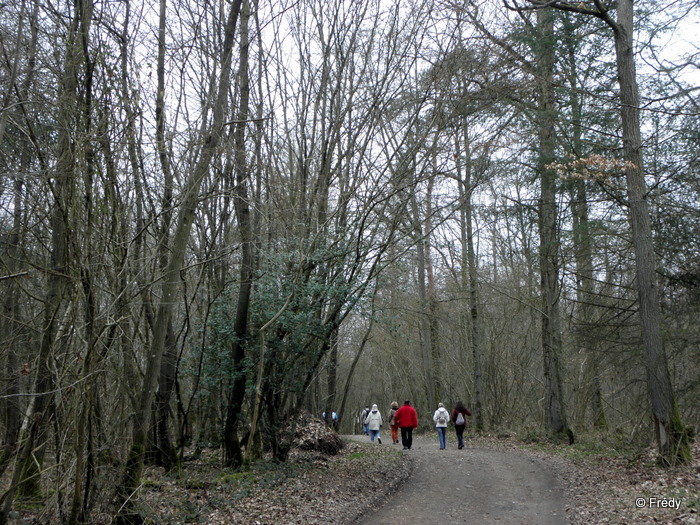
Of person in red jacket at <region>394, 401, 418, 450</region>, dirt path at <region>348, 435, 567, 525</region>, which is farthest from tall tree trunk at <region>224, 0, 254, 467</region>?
person in red jacket at <region>394, 401, 418, 450</region>

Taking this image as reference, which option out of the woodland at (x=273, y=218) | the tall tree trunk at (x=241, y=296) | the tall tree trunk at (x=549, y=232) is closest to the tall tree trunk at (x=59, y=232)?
the woodland at (x=273, y=218)

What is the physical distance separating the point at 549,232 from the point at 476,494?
851cm

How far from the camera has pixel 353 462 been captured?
1376cm

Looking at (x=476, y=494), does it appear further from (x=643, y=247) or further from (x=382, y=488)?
(x=643, y=247)

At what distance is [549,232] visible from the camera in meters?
16.4

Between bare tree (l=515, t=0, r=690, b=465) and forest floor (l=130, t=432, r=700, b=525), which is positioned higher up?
bare tree (l=515, t=0, r=690, b=465)

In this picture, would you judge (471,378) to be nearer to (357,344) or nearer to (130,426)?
(357,344)

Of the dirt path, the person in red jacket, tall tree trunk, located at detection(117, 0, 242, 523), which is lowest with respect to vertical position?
the dirt path

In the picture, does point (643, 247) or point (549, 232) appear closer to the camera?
point (643, 247)

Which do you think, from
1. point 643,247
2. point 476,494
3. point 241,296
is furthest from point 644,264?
point 241,296

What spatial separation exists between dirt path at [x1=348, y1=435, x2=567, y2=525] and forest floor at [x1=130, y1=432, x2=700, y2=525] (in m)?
0.05

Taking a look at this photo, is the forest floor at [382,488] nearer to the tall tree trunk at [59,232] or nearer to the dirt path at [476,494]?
the dirt path at [476,494]

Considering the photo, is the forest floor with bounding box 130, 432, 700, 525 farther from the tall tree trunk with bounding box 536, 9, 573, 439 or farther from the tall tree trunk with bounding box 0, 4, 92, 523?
the tall tree trunk with bounding box 536, 9, 573, 439

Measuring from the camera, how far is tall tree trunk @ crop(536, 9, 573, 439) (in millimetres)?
13953
